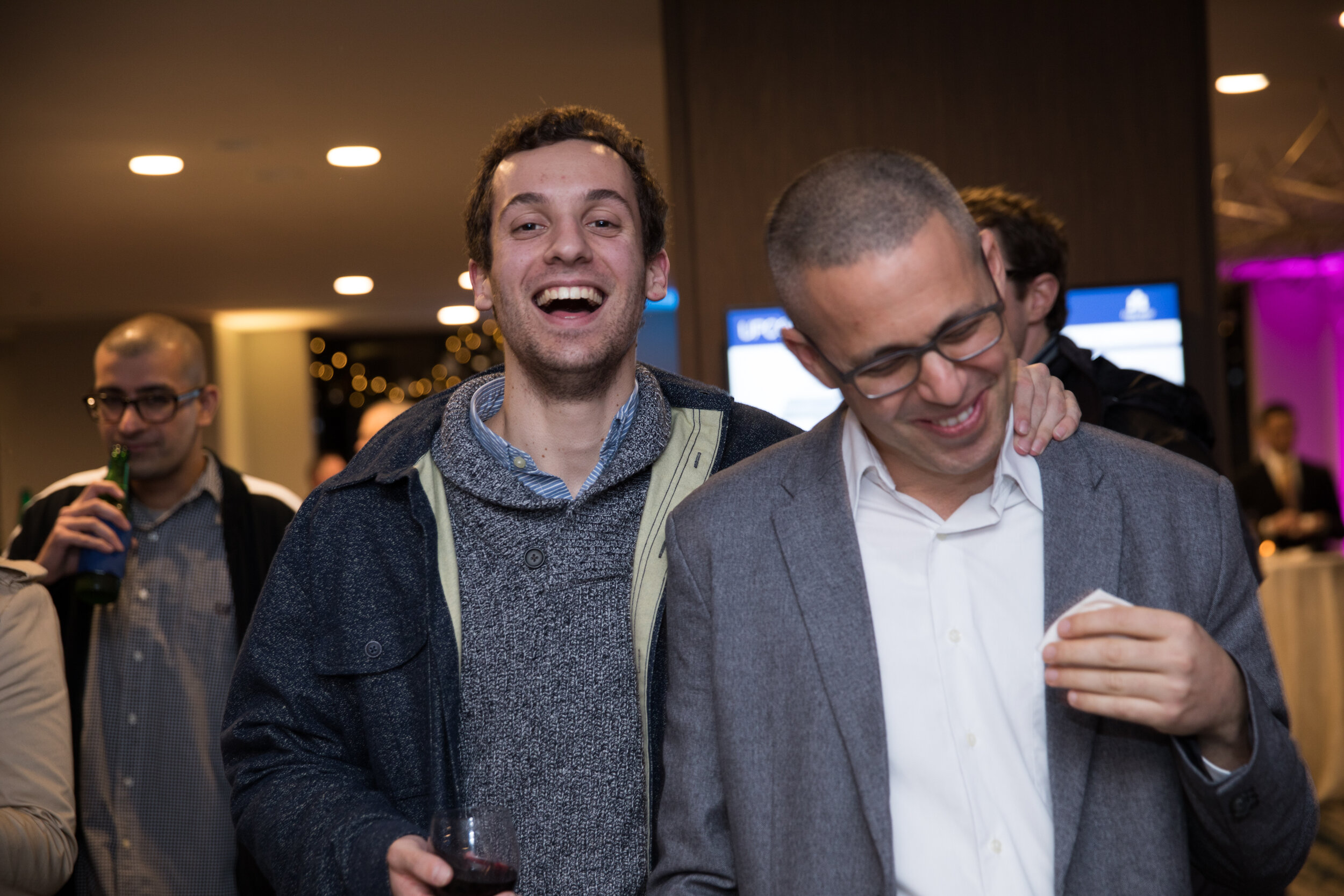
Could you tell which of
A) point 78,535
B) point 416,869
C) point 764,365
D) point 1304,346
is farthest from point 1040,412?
point 1304,346

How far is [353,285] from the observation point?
30.5ft

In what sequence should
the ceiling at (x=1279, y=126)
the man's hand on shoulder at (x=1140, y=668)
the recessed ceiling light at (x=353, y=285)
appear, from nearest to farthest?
1. the man's hand on shoulder at (x=1140, y=668)
2. the ceiling at (x=1279, y=126)
3. the recessed ceiling light at (x=353, y=285)

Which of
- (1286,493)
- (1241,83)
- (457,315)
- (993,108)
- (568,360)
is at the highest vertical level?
(1241,83)

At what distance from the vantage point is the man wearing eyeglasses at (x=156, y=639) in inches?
107

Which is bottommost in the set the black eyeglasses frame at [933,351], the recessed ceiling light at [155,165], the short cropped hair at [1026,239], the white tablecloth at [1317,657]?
the white tablecloth at [1317,657]

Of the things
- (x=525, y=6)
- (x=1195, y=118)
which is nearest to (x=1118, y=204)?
(x=1195, y=118)

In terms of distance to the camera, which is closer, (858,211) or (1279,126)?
(858,211)

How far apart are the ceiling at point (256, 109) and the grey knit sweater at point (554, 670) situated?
102 cm

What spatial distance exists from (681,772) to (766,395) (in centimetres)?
229

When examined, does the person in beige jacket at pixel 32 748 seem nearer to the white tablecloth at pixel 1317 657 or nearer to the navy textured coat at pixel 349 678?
the navy textured coat at pixel 349 678

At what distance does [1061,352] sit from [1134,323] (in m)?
1.25

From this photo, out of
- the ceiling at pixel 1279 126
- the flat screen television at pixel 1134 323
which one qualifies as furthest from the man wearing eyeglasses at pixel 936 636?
the ceiling at pixel 1279 126

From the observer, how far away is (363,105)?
4.75 meters

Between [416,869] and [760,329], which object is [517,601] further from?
[760,329]
